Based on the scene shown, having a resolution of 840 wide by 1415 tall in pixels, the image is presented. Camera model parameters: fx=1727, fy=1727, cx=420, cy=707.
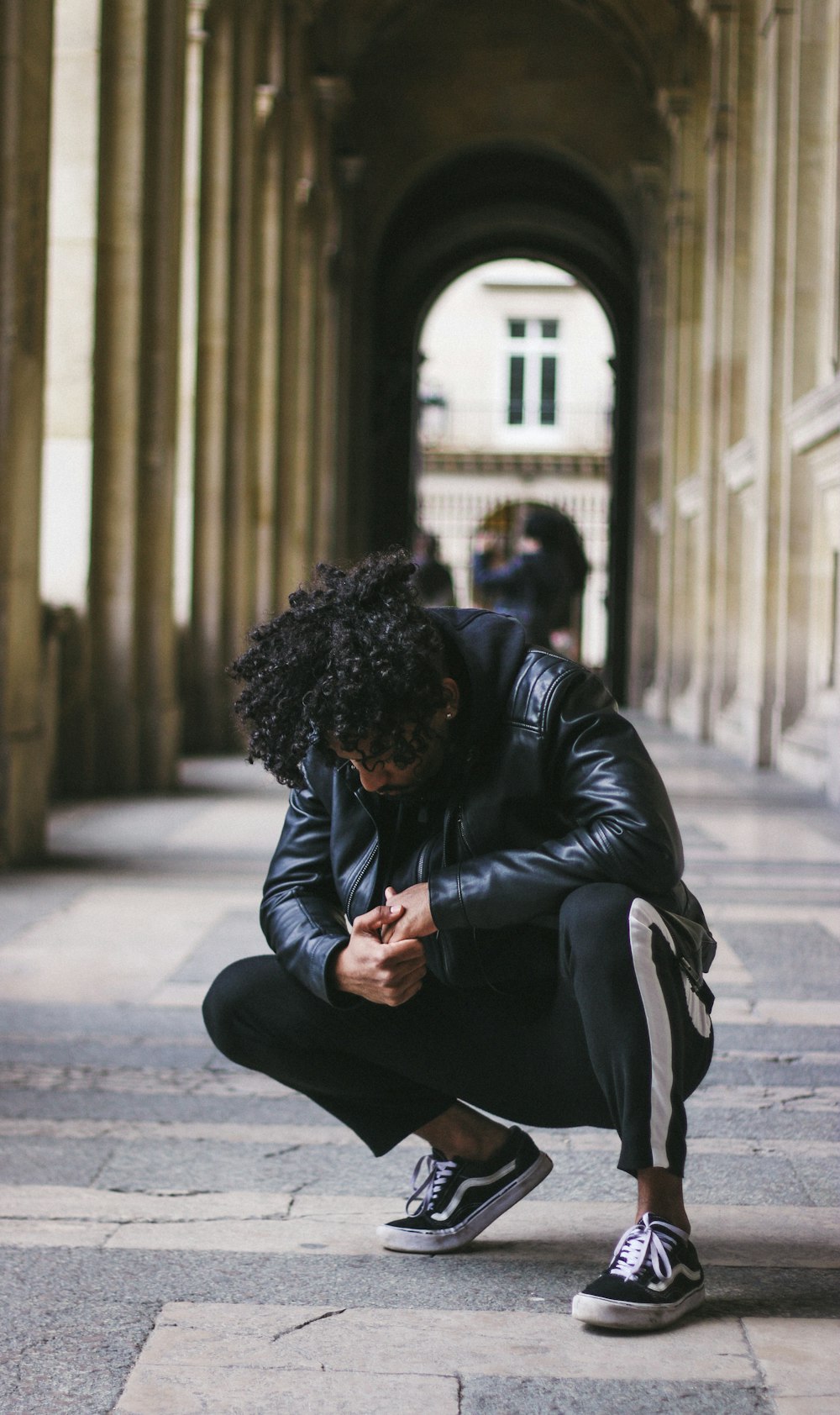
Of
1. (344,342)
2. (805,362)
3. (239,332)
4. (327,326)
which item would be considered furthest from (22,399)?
(344,342)

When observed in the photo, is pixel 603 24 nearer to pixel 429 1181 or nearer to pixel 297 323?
pixel 297 323

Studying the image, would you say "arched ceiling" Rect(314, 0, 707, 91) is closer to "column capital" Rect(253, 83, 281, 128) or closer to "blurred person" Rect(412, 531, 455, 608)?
"column capital" Rect(253, 83, 281, 128)

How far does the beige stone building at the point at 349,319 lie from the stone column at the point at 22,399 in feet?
0.06

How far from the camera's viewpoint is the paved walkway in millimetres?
2379

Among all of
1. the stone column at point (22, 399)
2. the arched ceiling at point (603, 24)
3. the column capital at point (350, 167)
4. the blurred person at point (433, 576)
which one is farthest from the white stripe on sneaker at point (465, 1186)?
the column capital at point (350, 167)

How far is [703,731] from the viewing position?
16203 millimetres

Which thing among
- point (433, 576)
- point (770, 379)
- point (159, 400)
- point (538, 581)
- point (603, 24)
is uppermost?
point (603, 24)

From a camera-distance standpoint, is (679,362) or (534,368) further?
(534,368)

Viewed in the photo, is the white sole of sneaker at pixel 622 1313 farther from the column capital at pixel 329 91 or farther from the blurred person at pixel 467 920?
the column capital at pixel 329 91

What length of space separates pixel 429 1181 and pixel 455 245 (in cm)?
2692

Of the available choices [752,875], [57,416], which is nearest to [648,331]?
[57,416]

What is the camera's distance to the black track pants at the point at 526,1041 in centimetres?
254

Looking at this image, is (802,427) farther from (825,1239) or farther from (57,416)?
(825,1239)

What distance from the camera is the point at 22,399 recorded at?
23.9ft
